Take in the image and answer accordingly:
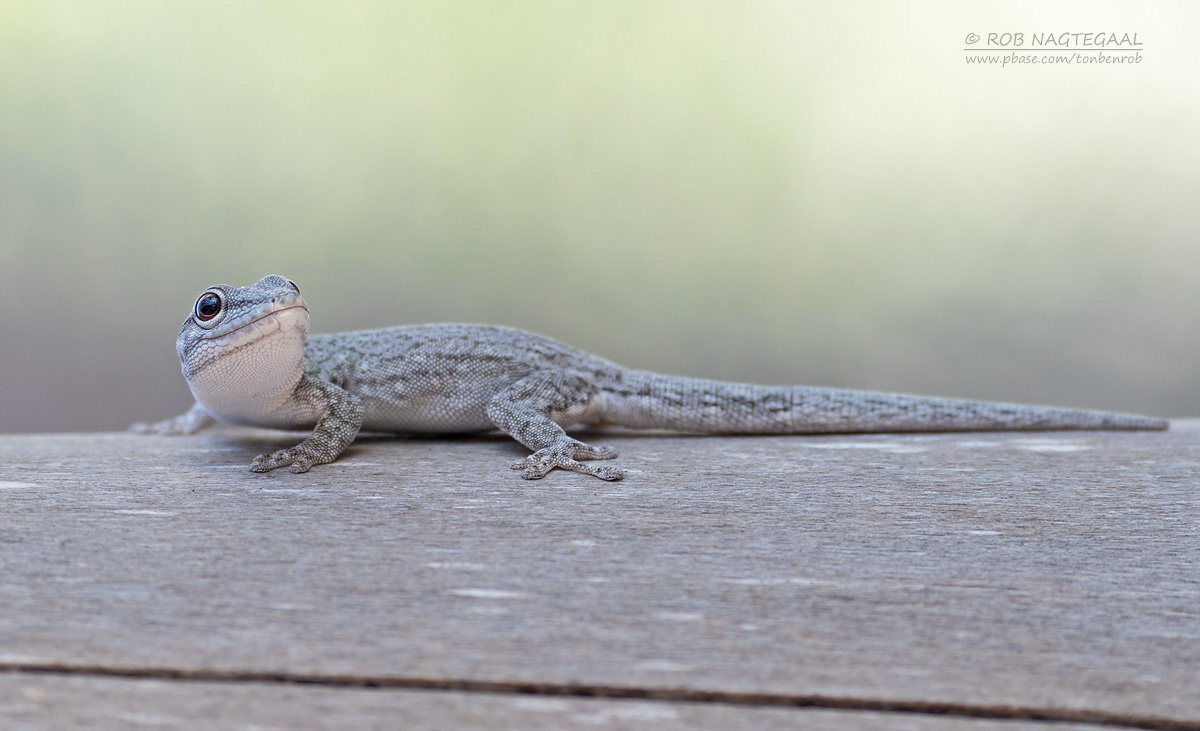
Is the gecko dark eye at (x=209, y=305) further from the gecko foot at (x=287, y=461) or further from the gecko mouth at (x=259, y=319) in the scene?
the gecko foot at (x=287, y=461)

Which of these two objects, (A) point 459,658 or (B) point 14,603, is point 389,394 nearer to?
(B) point 14,603

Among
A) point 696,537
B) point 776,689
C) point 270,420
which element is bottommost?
point 776,689

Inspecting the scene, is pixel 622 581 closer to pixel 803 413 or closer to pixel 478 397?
pixel 478 397

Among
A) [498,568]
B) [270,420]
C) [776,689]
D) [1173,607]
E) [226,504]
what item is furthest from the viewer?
[270,420]

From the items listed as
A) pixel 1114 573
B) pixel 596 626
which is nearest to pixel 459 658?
pixel 596 626

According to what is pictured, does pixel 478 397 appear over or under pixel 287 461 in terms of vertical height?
over

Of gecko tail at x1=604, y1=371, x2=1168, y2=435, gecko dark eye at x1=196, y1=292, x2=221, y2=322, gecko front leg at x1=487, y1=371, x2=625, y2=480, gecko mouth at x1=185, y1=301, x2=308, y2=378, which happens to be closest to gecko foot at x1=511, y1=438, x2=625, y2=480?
gecko front leg at x1=487, y1=371, x2=625, y2=480

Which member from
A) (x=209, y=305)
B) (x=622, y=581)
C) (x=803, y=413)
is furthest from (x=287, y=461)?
(x=803, y=413)

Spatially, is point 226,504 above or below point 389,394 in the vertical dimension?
below

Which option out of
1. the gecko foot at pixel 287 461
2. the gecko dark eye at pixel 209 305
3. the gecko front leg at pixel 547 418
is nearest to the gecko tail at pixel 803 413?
the gecko front leg at pixel 547 418
